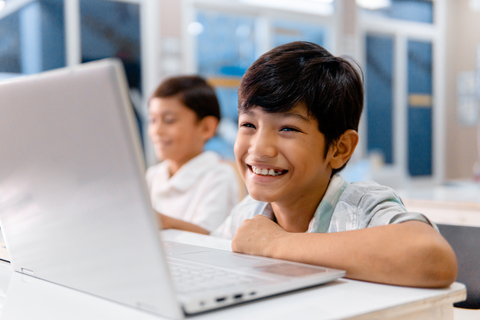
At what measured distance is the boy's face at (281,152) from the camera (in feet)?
2.96

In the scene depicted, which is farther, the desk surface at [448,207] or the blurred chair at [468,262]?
the desk surface at [448,207]

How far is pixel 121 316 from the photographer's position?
500 millimetres

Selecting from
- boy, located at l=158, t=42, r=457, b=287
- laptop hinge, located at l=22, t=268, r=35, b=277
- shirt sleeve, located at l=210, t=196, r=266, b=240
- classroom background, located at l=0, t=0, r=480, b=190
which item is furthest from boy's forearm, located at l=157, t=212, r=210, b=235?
classroom background, located at l=0, t=0, r=480, b=190

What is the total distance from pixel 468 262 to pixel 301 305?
54 cm

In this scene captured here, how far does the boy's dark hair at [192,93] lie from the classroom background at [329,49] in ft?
5.37

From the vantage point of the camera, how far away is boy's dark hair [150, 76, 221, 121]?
6.03ft

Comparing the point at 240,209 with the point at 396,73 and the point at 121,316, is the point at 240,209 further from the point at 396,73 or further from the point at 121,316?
the point at 396,73

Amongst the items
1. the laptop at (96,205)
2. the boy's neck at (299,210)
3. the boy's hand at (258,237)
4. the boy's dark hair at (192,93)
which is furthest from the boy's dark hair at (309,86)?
the boy's dark hair at (192,93)

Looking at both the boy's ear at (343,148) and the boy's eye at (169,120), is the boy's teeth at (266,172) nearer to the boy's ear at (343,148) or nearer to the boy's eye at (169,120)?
the boy's ear at (343,148)

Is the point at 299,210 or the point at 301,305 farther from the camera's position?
the point at 299,210

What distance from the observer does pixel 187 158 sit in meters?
1.90

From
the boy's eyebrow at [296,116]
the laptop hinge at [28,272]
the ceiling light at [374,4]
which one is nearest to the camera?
the laptop hinge at [28,272]

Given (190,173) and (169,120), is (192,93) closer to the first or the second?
(169,120)

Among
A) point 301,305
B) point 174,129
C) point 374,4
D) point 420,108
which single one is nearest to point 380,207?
point 301,305
